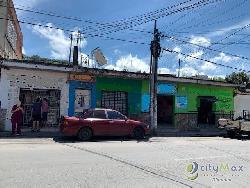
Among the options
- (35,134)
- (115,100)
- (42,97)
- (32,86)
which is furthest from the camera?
(115,100)

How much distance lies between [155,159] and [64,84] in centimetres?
1232

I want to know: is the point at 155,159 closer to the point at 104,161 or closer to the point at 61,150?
the point at 104,161

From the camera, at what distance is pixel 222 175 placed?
33.0 ft

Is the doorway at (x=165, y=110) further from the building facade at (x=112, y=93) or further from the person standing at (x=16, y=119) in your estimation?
the person standing at (x=16, y=119)

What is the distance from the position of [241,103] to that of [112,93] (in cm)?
1371

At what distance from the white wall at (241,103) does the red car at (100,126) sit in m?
15.7

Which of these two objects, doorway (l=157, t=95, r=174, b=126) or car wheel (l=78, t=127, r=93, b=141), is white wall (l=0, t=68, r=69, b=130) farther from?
doorway (l=157, t=95, r=174, b=126)

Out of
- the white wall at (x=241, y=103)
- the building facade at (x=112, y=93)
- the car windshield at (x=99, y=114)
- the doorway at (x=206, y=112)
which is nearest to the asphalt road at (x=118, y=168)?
the car windshield at (x=99, y=114)

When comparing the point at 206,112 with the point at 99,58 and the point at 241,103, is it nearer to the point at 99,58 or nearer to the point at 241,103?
the point at 241,103

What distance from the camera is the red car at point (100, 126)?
1795 centimetres

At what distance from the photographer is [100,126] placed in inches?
736

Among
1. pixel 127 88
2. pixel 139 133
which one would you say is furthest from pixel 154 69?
pixel 139 133

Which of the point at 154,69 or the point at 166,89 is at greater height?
the point at 154,69

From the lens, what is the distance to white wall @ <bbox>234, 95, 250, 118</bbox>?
33.8 meters
